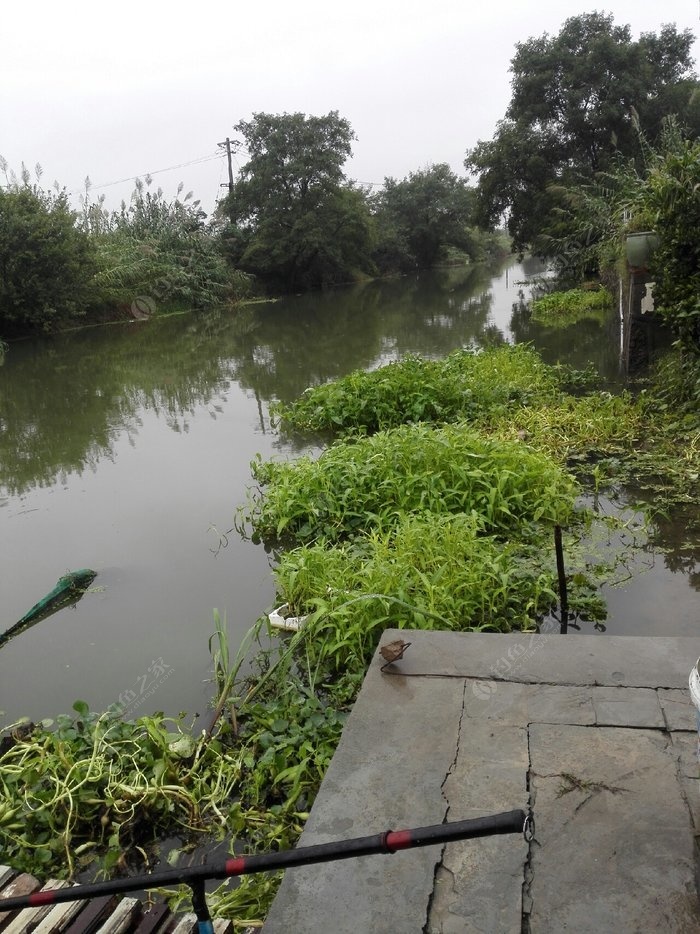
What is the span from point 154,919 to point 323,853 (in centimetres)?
126

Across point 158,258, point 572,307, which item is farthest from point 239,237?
point 572,307

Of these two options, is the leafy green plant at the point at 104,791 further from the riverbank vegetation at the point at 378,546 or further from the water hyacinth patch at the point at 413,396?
the water hyacinth patch at the point at 413,396

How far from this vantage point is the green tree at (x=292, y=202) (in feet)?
102

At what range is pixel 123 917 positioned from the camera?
191 centimetres

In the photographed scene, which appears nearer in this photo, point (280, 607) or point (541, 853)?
point (541, 853)

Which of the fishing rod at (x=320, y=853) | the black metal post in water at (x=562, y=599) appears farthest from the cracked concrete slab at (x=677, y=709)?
the fishing rod at (x=320, y=853)

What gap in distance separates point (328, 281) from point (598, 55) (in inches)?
590

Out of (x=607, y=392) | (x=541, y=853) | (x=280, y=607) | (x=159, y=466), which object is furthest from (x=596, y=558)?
(x=159, y=466)

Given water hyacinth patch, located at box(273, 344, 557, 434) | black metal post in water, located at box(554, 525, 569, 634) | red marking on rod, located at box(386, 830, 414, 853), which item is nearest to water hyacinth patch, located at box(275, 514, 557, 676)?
black metal post in water, located at box(554, 525, 569, 634)

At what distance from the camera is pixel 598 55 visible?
23.0m

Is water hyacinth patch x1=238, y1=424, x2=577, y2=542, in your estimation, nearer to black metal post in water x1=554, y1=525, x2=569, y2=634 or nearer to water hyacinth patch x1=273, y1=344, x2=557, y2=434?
black metal post in water x1=554, y1=525, x2=569, y2=634

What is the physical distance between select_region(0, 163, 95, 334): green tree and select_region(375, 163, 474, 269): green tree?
26425 millimetres

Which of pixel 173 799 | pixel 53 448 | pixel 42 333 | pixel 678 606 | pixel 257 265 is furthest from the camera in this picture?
pixel 257 265

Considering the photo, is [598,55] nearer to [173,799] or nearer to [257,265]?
[257,265]
